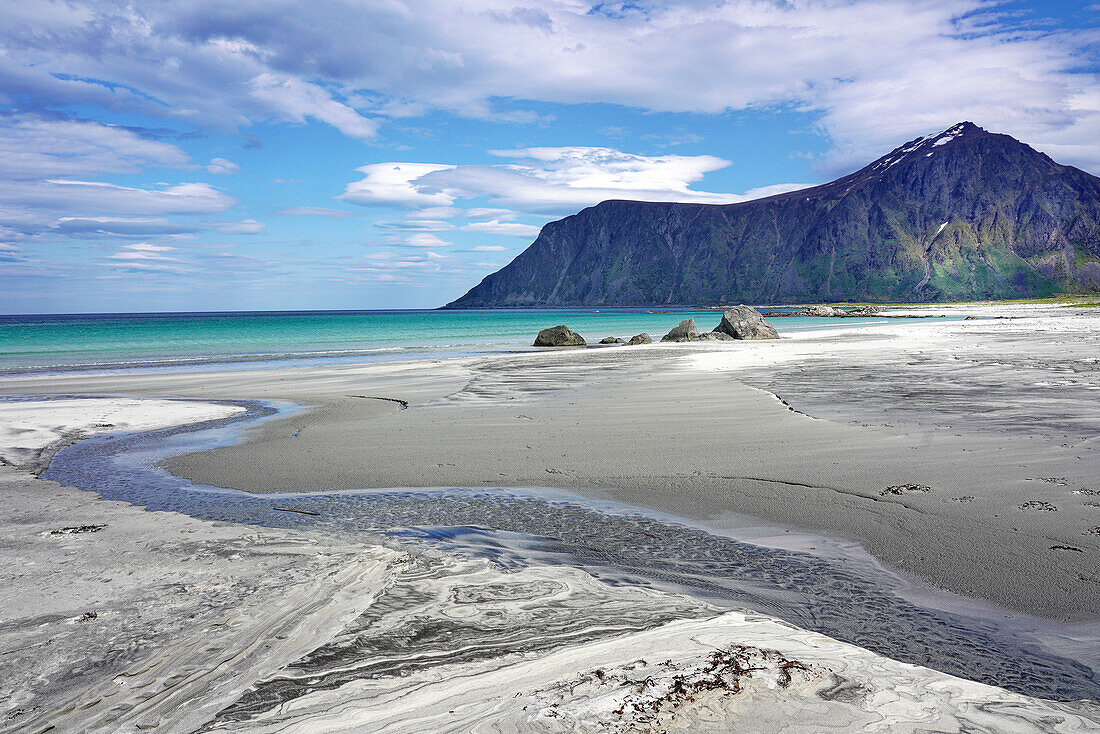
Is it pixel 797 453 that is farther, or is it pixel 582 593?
pixel 797 453

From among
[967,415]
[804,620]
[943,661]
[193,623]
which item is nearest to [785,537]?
[804,620]

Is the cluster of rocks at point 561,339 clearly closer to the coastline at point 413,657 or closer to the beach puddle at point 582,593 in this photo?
Result: the beach puddle at point 582,593

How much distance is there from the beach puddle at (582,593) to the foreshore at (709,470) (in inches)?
8.7

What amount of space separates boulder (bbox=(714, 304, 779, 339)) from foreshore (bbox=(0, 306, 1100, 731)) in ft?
69.0

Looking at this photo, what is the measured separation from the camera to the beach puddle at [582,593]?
3432mm

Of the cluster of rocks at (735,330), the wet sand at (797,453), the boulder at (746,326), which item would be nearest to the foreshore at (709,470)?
the wet sand at (797,453)

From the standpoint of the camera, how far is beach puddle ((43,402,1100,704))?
343cm

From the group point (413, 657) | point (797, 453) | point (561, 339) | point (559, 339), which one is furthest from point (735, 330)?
point (413, 657)

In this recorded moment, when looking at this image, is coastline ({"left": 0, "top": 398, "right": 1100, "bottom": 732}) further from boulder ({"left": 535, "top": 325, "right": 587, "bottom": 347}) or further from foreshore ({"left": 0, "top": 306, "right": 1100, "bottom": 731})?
boulder ({"left": 535, "top": 325, "right": 587, "bottom": 347})

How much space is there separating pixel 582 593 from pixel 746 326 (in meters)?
36.4

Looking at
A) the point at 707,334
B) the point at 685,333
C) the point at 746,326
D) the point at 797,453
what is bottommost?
the point at 797,453

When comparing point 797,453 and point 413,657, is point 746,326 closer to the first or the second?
point 797,453

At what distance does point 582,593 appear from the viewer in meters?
4.33

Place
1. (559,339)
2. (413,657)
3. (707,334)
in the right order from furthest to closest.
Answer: (707,334)
(559,339)
(413,657)
